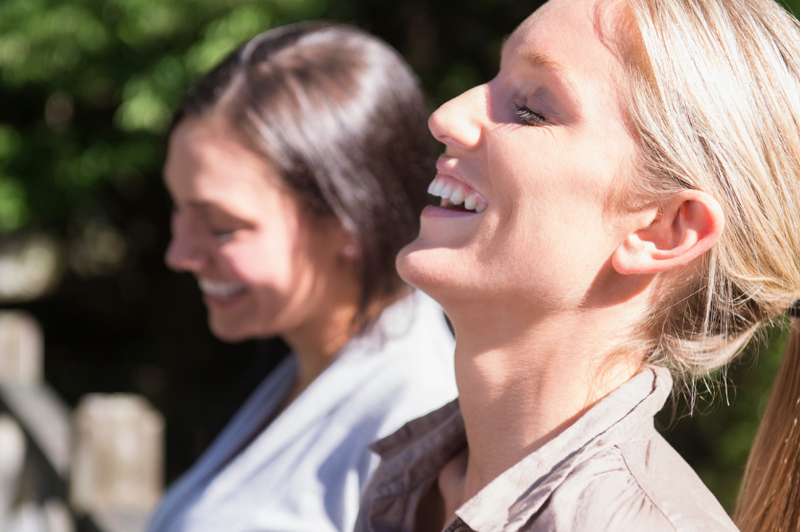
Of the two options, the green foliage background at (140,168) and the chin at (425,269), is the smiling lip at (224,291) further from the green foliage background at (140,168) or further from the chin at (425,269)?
the chin at (425,269)

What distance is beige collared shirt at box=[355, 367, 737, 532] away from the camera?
0.96m

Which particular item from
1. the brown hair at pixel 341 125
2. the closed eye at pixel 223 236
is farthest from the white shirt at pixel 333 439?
the closed eye at pixel 223 236

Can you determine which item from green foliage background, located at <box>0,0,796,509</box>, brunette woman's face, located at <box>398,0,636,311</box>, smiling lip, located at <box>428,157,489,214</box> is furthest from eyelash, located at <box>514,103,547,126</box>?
green foliage background, located at <box>0,0,796,509</box>

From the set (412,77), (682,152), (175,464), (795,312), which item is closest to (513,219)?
(682,152)

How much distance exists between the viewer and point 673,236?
43.9 inches

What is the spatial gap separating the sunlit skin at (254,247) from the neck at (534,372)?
34.1 inches

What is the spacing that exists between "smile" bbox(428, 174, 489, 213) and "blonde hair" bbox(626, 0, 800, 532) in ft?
0.83

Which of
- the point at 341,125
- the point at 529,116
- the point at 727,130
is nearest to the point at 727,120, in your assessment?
the point at 727,130

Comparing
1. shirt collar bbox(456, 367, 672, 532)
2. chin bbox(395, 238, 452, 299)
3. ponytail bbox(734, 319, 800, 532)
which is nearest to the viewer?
shirt collar bbox(456, 367, 672, 532)

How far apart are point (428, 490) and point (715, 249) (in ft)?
2.35

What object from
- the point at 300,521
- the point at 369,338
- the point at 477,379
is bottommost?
the point at 300,521

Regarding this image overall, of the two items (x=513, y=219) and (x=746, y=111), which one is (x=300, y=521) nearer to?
(x=513, y=219)

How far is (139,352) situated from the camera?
8219 millimetres

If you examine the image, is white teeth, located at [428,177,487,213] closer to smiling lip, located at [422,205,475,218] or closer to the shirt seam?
smiling lip, located at [422,205,475,218]
